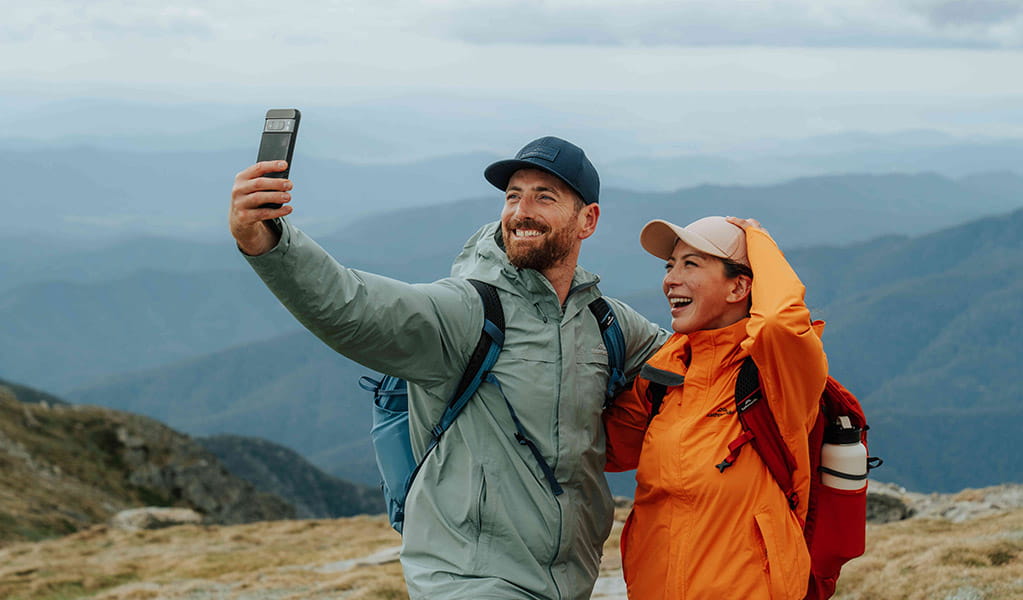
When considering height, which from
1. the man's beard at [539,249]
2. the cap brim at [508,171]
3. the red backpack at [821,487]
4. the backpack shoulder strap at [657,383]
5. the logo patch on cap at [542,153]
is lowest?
the red backpack at [821,487]

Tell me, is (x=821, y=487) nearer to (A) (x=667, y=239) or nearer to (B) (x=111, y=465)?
(A) (x=667, y=239)

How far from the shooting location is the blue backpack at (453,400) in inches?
255

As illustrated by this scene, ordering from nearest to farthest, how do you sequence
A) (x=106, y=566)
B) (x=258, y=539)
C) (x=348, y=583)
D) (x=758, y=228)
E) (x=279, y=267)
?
(x=279, y=267)
(x=758, y=228)
(x=348, y=583)
(x=106, y=566)
(x=258, y=539)

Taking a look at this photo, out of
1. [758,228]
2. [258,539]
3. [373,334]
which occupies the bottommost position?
[258,539]

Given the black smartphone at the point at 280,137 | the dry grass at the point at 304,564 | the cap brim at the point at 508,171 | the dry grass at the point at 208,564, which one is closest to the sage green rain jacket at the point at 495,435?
the cap brim at the point at 508,171

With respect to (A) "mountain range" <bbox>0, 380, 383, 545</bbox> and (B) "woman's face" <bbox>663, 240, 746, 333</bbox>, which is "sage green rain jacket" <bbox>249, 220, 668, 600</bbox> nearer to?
(B) "woman's face" <bbox>663, 240, 746, 333</bbox>

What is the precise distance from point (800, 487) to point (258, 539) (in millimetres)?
27710

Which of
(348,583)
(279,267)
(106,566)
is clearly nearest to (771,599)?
(279,267)

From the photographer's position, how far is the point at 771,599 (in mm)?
6176

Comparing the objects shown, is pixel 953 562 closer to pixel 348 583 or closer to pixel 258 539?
pixel 348 583

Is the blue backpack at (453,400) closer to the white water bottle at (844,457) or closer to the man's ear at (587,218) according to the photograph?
the man's ear at (587,218)

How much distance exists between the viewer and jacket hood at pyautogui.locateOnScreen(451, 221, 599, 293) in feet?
22.1

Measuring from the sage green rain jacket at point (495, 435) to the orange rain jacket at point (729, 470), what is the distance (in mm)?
526

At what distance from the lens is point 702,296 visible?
6949 mm
